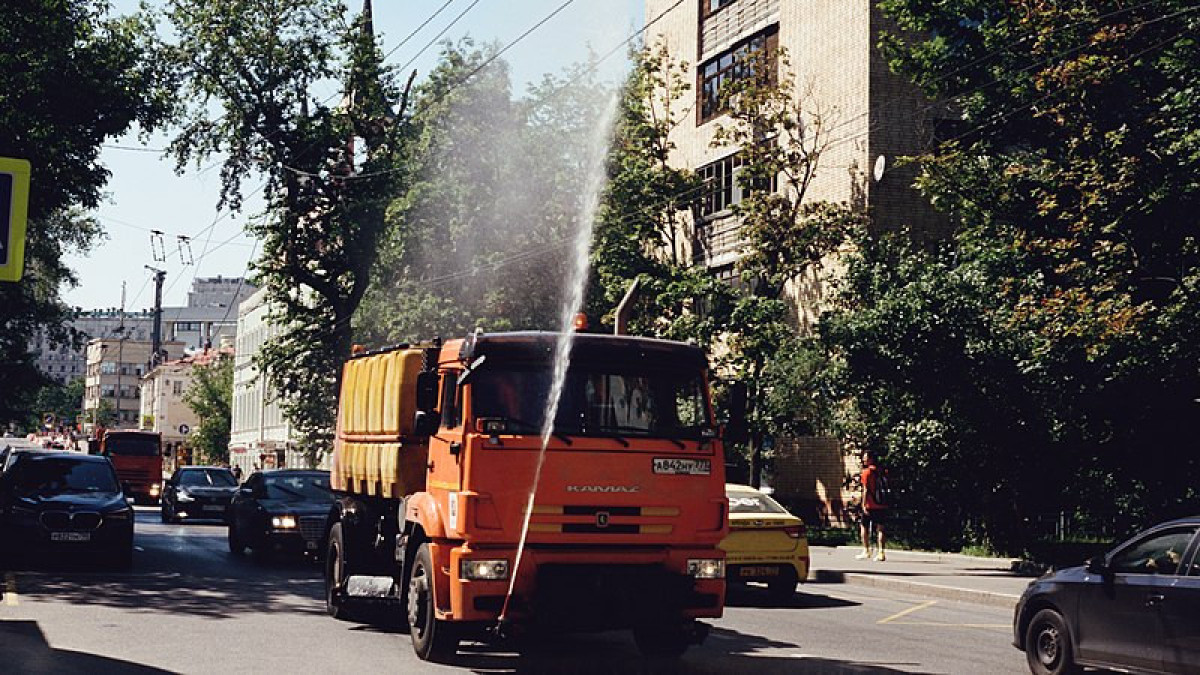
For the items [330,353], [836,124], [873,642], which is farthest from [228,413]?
[873,642]

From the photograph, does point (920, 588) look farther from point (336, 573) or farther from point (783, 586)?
point (336, 573)

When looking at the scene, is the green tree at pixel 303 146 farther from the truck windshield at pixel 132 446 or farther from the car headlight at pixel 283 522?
the car headlight at pixel 283 522

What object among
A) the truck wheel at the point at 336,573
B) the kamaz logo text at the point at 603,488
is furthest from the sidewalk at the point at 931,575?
the kamaz logo text at the point at 603,488

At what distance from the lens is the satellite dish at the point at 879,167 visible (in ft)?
Answer: 116

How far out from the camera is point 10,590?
17.0 metres

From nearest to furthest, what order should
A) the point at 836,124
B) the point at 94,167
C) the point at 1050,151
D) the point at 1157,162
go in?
the point at 1157,162 → the point at 1050,151 → the point at 94,167 → the point at 836,124

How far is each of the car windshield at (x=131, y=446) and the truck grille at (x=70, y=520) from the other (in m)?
33.7

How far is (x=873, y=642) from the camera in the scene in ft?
45.9

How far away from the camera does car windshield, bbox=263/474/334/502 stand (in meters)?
24.1

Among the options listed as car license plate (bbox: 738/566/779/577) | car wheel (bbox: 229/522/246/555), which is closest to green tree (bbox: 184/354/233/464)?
car wheel (bbox: 229/522/246/555)

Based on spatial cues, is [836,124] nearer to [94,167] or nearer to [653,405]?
[94,167]

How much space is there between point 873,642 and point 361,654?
16.6 feet

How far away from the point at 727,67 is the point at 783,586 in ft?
84.2

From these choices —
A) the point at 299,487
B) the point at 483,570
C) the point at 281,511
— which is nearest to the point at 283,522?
the point at 281,511
